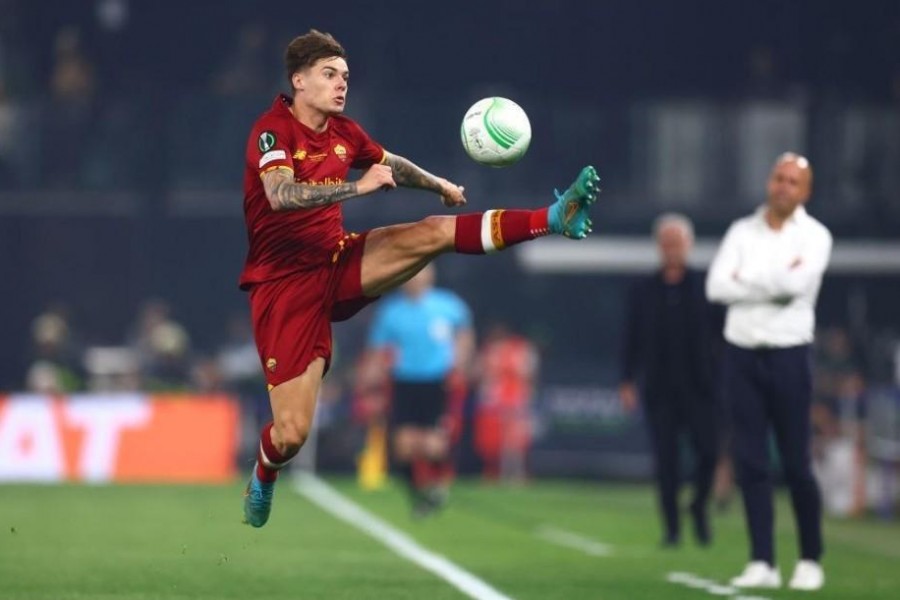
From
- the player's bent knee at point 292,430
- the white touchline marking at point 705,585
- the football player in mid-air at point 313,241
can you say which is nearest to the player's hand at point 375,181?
the football player in mid-air at point 313,241

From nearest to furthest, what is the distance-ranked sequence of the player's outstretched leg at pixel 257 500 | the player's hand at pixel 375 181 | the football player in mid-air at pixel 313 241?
the player's hand at pixel 375 181, the football player in mid-air at pixel 313 241, the player's outstretched leg at pixel 257 500

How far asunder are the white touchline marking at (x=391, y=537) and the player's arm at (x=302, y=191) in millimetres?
2364

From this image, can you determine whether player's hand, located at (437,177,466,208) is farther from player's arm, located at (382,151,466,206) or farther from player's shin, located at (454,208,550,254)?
player's shin, located at (454,208,550,254)

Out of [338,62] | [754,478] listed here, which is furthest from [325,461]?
[338,62]

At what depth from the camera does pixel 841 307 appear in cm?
3100

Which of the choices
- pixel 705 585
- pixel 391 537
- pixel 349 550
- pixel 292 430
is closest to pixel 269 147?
pixel 292 430

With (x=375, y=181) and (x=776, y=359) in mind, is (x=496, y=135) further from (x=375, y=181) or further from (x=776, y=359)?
(x=776, y=359)

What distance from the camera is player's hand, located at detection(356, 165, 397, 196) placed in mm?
9906

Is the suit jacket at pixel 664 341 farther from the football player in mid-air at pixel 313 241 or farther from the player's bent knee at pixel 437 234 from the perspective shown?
the player's bent knee at pixel 437 234

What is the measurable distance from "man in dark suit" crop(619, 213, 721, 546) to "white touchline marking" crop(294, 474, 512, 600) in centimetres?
213

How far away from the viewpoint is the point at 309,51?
1060 centimetres

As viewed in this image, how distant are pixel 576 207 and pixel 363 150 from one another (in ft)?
4.73

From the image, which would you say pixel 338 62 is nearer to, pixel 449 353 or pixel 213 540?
pixel 213 540

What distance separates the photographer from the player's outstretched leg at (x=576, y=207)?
10.0 meters
